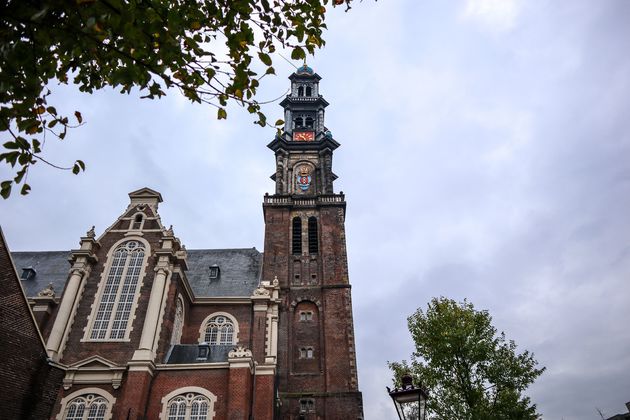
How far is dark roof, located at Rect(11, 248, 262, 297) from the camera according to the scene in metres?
28.1

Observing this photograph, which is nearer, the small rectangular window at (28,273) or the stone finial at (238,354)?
the stone finial at (238,354)

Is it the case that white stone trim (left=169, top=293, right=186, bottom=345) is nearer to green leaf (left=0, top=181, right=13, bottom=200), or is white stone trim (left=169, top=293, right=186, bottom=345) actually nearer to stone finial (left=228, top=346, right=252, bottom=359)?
stone finial (left=228, top=346, right=252, bottom=359)

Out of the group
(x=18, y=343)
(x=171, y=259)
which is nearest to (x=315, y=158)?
(x=171, y=259)

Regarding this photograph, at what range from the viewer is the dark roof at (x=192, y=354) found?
21109 mm

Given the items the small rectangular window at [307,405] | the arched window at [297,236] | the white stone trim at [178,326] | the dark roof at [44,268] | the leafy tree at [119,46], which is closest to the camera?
the leafy tree at [119,46]

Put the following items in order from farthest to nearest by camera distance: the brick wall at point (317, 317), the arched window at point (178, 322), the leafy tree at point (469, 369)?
the brick wall at point (317, 317) < the arched window at point (178, 322) < the leafy tree at point (469, 369)

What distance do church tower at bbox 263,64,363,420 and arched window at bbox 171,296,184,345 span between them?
20.4ft

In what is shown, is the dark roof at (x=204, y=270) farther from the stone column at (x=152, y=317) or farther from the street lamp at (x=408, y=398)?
the street lamp at (x=408, y=398)

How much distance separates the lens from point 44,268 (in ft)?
98.0

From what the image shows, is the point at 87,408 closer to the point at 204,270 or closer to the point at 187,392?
the point at 187,392

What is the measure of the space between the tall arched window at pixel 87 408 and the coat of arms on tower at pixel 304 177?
22445mm

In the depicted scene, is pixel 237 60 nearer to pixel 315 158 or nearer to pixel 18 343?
pixel 18 343

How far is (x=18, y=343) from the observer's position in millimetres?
9531

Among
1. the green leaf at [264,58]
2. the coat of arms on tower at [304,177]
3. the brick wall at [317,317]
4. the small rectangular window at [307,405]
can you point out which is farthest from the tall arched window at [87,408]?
the coat of arms on tower at [304,177]
